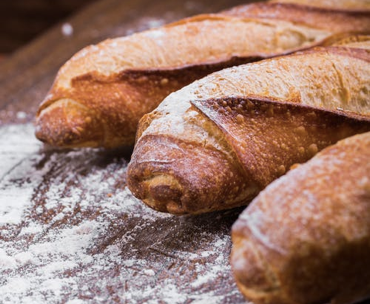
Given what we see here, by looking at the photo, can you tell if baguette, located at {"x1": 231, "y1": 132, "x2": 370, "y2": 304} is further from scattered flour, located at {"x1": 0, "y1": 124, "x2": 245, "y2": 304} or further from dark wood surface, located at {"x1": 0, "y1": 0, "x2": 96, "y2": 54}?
dark wood surface, located at {"x1": 0, "y1": 0, "x2": 96, "y2": 54}

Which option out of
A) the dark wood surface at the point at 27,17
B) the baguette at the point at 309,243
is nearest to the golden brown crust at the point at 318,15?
the baguette at the point at 309,243

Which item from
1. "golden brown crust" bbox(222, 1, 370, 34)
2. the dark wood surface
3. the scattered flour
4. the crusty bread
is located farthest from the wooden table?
the dark wood surface

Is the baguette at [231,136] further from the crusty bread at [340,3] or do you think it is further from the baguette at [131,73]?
the crusty bread at [340,3]

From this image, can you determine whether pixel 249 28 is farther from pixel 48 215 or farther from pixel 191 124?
pixel 48 215

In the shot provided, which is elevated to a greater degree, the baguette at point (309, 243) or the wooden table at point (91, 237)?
the baguette at point (309, 243)

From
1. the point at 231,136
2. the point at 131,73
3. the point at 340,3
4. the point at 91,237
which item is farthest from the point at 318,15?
the point at 91,237

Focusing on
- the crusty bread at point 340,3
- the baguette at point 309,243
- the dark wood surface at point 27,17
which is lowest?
the dark wood surface at point 27,17

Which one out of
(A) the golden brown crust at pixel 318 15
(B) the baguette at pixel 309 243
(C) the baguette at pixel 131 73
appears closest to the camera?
(B) the baguette at pixel 309 243

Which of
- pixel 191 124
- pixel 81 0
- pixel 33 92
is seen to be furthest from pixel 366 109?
pixel 81 0
